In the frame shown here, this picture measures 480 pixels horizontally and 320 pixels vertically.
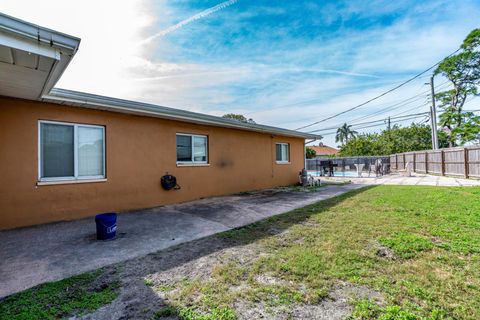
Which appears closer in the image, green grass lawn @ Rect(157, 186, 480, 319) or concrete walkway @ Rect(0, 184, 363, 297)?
green grass lawn @ Rect(157, 186, 480, 319)

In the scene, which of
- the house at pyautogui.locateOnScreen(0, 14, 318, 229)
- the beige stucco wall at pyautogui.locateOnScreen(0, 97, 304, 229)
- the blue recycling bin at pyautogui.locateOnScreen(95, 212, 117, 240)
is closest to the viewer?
the house at pyautogui.locateOnScreen(0, 14, 318, 229)

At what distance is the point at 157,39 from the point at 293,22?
580 cm

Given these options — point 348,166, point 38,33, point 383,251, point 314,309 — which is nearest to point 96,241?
point 38,33

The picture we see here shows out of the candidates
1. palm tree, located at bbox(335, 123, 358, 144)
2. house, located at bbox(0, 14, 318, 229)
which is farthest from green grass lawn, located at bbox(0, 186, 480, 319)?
palm tree, located at bbox(335, 123, 358, 144)

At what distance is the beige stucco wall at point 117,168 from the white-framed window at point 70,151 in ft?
0.40

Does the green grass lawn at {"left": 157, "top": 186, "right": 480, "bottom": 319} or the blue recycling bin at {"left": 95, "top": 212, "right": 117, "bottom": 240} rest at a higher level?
the blue recycling bin at {"left": 95, "top": 212, "right": 117, "bottom": 240}

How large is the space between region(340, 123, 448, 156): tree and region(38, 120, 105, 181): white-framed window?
3540 cm

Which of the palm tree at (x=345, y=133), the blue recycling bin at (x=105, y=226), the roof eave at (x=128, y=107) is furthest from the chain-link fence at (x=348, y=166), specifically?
the palm tree at (x=345, y=133)

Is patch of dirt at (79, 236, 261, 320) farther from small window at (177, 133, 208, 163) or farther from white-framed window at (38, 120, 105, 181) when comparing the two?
small window at (177, 133, 208, 163)

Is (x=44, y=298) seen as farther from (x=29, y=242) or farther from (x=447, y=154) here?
(x=447, y=154)

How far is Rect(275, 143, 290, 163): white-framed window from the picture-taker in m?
11.3

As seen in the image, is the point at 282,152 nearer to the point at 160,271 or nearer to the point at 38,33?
the point at 160,271

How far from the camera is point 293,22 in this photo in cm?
984

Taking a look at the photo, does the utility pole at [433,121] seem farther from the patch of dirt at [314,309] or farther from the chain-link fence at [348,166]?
the patch of dirt at [314,309]
